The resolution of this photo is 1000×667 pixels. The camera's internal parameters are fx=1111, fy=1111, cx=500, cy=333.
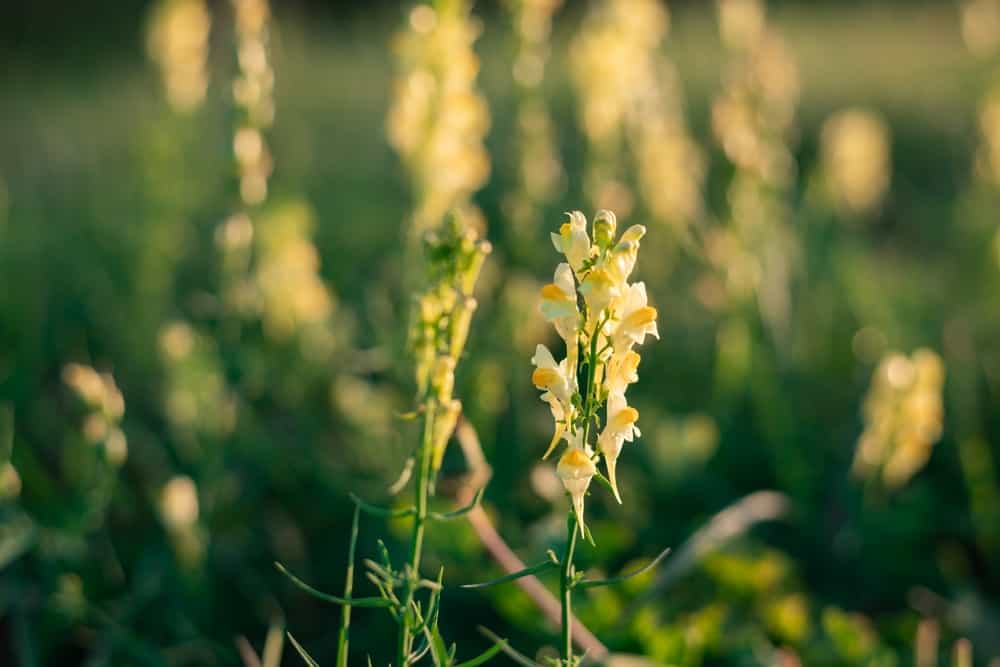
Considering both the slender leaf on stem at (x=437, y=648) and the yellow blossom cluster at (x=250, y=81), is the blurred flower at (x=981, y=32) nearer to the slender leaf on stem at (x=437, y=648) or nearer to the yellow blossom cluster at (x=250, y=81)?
the yellow blossom cluster at (x=250, y=81)

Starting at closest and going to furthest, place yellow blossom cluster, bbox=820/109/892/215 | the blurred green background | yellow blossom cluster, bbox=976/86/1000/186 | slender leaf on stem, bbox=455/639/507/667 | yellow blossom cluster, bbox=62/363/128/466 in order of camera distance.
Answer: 1. slender leaf on stem, bbox=455/639/507/667
2. yellow blossom cluster, bbox=62/363/128/466
3. the blurred green background
4. yellow blossom cluster, bbox=976/86/1000/186
5. yellow blossom cluster, bbox=820/109/892/215

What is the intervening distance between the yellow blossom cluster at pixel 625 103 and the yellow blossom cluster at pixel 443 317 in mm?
1473

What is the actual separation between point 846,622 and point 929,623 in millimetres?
187

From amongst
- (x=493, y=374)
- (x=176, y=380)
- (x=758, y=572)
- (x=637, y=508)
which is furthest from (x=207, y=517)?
(x=758, y=572)

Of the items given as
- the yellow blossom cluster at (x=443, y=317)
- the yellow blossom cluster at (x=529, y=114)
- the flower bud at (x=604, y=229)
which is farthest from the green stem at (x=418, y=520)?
the yellow blossom cluster at (x=529, y=114)

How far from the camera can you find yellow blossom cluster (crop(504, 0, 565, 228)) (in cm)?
218

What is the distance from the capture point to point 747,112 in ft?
7.93

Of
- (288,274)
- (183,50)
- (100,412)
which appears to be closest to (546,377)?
(100,412)

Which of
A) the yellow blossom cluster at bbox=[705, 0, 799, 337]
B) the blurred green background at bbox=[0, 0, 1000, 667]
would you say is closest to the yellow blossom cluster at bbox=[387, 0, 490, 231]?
the blurred green background at bbox=[0, 0, 1000, 667]

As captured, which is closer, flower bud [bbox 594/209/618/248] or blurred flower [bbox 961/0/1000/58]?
flower bud [bbox 594/209/618/248]

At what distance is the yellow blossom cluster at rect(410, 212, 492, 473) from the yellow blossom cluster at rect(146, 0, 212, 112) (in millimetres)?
1963

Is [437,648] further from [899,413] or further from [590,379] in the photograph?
[899,413]

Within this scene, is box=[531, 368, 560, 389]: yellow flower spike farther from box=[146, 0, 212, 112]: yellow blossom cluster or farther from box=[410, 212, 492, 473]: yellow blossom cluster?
box=[146, 0, 212, 112]: yellow blossom cluster

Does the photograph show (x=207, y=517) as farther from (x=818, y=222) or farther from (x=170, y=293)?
(x=818, y=222)
